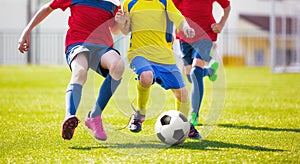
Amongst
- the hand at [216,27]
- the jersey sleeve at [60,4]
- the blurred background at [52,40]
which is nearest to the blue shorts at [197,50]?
the hand at [216,27]

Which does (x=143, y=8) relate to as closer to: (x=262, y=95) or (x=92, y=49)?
(x=92, y=49)

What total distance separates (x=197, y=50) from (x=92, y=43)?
154 centimetres

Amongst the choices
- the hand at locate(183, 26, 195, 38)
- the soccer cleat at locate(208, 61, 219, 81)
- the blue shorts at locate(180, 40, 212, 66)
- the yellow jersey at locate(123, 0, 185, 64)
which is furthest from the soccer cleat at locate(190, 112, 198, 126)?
the soccer cleat at locate(208, 61, 219, 81)

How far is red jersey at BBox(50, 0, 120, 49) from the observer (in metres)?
4.98

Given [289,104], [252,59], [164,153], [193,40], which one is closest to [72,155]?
[164,153]

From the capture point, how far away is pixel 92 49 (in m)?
4.93

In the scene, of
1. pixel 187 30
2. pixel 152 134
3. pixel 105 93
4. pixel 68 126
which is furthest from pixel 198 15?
pixel 68 126

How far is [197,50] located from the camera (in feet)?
20.2

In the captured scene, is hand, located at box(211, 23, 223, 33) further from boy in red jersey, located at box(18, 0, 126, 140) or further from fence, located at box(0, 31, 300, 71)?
fence, located at box(0, 31, 300, 71)

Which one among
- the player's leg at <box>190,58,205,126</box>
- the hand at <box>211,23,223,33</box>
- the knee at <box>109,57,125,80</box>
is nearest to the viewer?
the knee at <box>109,57,125,80</box>

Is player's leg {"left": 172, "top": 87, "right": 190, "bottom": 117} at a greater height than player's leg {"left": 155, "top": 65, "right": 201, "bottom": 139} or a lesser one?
lesser

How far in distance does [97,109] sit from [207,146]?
1.00m

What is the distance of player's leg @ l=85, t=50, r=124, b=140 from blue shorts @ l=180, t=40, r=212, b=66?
1.41 m

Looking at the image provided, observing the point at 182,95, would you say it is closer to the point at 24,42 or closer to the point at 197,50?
the point at 197,50
